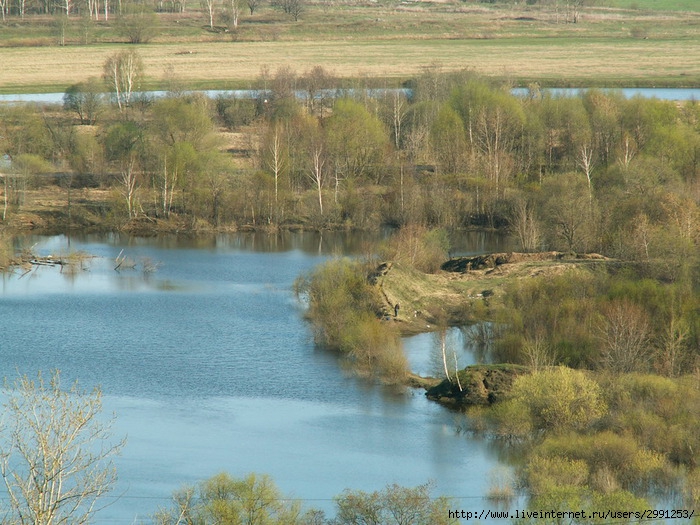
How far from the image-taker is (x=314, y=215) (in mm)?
72812

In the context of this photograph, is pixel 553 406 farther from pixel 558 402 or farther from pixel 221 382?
pixel 221 382

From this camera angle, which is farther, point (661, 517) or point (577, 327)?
point (577, 327)

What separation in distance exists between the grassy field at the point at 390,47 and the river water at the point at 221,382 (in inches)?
2058

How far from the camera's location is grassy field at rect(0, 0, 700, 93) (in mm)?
113125

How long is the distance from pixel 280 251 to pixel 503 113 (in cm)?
2238

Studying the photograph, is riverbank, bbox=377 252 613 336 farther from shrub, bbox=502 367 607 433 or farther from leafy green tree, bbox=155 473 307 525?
leafy green tree, bbox=155 473 307 525

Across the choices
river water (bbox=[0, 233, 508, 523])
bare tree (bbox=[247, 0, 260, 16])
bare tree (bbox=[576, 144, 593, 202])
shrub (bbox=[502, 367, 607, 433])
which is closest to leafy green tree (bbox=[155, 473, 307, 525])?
river water (bbox=[0, 233, 508, 523])

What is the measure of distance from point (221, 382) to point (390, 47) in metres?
93.5

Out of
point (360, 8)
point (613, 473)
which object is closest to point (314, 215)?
point (613, 473)

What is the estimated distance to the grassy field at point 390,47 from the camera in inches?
4454

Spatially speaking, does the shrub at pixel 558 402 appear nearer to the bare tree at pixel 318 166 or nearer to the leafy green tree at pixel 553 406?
the leafy green tree at pixel 553 406

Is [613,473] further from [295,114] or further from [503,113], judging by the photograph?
[295,114]

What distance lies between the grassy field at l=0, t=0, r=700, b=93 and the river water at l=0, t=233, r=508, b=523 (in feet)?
171

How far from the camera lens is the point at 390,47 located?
130 metres
